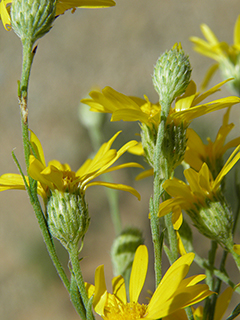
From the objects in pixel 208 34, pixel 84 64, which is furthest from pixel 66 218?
pixel 84 64

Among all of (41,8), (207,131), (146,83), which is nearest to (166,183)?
(41,8)

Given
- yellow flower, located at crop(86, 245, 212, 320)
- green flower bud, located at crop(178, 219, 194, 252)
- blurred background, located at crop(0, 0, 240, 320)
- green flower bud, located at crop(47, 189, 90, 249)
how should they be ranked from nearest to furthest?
1. yellow flower, located at crop(86, 245, 212, 320)
2. green flower bud, located at crop(47, 189, 90, 249)
3. green flower bud, located at crop(178, 219, 194, 252)
4. blurred background, located at crop(0, 0, 240, 320)

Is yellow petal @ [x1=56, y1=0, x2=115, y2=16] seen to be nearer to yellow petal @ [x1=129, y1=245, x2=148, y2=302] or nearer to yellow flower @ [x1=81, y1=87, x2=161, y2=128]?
yellow flower @ [x1=81, y1=87, x2=161, y2=128]

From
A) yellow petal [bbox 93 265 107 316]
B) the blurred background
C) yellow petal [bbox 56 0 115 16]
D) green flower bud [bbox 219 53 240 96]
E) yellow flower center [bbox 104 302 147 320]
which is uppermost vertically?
the blurred background

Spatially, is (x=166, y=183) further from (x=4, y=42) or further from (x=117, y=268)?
(x=4, y=42)

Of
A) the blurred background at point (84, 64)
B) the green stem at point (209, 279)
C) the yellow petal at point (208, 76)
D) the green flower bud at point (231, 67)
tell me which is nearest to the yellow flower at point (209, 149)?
the green stem at point (209, 279)

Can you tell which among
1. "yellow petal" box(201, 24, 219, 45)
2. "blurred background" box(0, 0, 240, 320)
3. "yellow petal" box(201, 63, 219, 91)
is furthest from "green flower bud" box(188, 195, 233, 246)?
"blurred background" box(0, 0, 240, 320)

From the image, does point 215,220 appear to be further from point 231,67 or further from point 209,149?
point 231,67

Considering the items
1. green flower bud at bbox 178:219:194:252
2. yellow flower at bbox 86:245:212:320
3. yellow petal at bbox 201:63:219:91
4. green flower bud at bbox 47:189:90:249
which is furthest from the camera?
yellow petal at bbox 201:63:219:91
